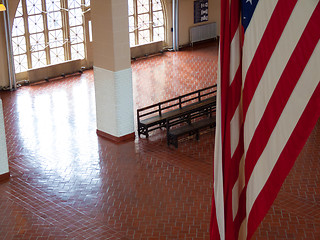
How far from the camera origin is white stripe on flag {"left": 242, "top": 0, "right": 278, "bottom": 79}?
12.9ft

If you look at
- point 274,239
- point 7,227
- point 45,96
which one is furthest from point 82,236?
point 45,96

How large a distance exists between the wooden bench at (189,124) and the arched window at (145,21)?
7299 millimetres

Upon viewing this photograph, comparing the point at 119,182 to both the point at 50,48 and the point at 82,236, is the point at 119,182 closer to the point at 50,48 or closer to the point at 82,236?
the point at 82,236

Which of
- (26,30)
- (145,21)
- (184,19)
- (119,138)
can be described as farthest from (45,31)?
(119,138)

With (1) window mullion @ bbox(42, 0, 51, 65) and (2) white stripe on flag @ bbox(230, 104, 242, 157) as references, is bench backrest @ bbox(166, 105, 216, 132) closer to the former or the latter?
(1) window mullion @ bbox(42, 0, 51, 65)

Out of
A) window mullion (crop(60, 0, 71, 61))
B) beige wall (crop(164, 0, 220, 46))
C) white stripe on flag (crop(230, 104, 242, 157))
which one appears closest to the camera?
white stripe on flag (crop(230, 104, 242, 157))

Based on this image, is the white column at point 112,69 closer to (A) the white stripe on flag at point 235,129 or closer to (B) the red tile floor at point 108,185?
(B) the red tile floor at point 108,185

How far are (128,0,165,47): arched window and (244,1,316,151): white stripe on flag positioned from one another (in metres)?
18.4

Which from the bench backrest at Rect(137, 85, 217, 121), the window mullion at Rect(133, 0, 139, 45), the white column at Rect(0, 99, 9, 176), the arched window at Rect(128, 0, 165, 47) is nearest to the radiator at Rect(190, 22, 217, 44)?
the arched window at Rect(128, 0, 165, 47)

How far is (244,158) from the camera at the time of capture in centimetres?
454

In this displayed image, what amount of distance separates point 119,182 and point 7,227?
8.88 ft

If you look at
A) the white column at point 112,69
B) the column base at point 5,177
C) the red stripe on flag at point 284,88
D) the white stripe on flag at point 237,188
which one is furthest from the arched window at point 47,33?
the red stripe on flag at point 284,88

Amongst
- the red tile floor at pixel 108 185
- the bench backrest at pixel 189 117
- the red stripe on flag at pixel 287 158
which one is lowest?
the red tile floor at pixel 108 185

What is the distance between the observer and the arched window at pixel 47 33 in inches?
758
